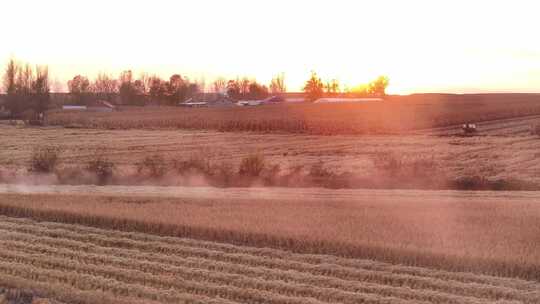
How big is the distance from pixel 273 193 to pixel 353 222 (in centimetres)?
709

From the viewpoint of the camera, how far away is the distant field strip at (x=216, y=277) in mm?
9297

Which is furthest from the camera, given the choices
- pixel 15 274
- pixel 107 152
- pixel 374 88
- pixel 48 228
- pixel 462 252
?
pixel 374 88

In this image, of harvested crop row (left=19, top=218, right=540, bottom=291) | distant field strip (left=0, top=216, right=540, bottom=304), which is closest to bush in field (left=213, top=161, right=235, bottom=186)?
harvested crop row (left=19, top=218, right=540, bottom=291)

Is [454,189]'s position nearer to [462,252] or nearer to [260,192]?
[260,192]

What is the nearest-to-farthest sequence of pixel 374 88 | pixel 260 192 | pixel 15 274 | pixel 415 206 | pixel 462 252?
pixel 15 274
pixel 462 252
pixel 415 206
pixel 260 192
pixel 374 88

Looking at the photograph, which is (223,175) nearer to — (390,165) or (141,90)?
(390,165)

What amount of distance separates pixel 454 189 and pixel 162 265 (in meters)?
14.1

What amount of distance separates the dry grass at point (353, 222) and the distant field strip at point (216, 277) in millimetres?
542

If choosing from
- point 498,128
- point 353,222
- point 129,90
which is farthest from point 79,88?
point 353,222

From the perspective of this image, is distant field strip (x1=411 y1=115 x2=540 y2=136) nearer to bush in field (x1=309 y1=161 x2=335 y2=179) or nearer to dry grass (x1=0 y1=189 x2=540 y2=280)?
bush in field (x1=309 y1=161 x2=335 y2=179)

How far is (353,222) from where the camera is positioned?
14.1 meters

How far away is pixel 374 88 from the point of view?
129m

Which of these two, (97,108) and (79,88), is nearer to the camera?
(97,108)

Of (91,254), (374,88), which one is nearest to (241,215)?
(91,254)
